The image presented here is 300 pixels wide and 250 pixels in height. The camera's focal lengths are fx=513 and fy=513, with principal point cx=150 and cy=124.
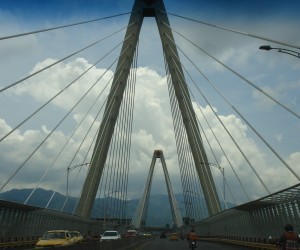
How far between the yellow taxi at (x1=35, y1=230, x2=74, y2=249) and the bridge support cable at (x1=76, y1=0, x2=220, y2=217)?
19.0 m

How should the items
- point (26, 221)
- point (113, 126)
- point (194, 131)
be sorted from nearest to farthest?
1. point (26, 221)
2. point (113, 126)
3. point (194, 131)

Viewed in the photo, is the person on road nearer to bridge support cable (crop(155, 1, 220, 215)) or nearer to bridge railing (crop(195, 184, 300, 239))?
bridge railing (crop(195, 184, 300, 239))

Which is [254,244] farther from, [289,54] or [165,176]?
[165,176]

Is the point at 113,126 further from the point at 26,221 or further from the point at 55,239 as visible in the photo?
the point at 55,239

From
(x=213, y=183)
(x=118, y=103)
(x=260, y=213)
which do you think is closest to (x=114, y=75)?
(x=118, y=103)

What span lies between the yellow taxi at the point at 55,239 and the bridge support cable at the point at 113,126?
19.0m

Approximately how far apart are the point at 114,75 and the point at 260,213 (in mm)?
19976

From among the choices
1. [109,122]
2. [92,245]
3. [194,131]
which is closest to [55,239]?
[92,245]

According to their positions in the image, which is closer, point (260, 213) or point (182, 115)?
point (260, 213)

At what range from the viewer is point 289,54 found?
21703 mm

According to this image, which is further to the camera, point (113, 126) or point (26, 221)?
point (113, 126)

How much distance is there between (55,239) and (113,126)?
72.3 ft

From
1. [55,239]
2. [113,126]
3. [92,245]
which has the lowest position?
[92,245]

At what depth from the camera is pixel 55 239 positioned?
31219 millimetres
